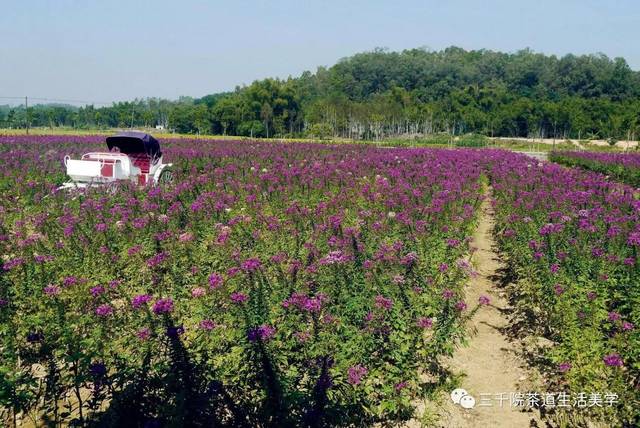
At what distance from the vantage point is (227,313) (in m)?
5.69

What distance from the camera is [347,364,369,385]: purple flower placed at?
4.46 m

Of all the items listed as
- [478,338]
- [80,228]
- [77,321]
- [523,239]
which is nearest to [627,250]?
[523,239]

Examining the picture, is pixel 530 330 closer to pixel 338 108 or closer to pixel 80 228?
pixel 80 228

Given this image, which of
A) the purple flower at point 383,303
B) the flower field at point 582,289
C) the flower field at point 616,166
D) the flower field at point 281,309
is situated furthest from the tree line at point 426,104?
the purple flower at point 383,303

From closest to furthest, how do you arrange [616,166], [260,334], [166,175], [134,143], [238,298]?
[260,334] → [238,298] → [134,143] → [166,175] → [616,166]

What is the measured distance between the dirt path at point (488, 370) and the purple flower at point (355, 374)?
1131 mm

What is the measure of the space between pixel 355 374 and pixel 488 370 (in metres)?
2.50

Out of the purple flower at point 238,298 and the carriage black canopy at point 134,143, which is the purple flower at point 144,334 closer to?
the purple flower at point 238,298

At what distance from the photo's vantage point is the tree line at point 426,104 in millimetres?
85875

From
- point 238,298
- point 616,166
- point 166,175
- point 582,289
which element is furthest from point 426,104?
point 238,298

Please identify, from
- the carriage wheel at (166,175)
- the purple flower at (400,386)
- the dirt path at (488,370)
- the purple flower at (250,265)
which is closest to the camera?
the purple flower at (400,386)

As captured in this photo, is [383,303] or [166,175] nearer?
[383,303]

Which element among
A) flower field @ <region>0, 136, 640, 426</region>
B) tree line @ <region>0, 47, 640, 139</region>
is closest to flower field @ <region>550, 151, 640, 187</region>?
flower field @ <region>0, 136, 640, 426</region>

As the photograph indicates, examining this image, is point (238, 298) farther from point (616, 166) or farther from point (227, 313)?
point (616, 166)
